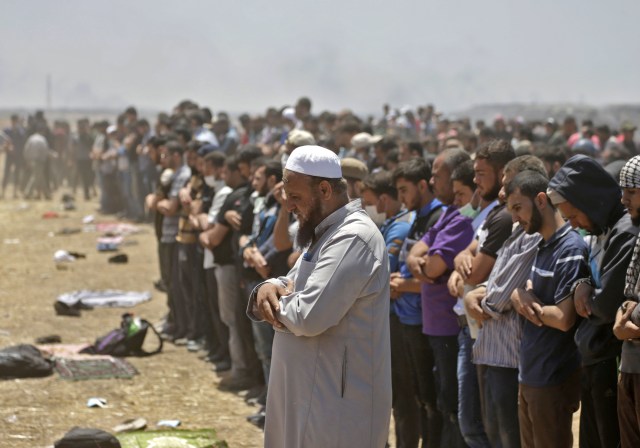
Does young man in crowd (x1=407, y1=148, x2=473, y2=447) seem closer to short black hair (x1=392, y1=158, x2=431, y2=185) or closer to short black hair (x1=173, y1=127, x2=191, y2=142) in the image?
short black hair (x1=392, y1=158, x2=431, y2=185)

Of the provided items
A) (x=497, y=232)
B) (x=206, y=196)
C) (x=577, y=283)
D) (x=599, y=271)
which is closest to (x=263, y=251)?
(x=206, y=196)

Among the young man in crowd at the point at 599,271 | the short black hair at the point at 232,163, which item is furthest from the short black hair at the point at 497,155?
the short black hair at the point at 232,163

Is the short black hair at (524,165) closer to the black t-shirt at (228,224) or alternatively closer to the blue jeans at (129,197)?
the black t-shirt at (228,224)

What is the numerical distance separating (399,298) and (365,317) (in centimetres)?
276

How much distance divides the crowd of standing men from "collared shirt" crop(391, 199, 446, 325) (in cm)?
1

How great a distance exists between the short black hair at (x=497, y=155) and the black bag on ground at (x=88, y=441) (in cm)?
330

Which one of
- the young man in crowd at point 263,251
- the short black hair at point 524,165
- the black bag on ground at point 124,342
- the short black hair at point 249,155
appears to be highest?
the short black hair at point 524,165

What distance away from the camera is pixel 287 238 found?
28.5 feet

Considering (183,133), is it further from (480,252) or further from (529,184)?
(529,184)

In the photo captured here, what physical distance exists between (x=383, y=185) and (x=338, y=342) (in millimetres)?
3278

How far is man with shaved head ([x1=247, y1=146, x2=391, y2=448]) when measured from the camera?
4570 millimetres

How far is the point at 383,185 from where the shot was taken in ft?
25.6

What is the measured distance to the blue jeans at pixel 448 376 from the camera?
693cm

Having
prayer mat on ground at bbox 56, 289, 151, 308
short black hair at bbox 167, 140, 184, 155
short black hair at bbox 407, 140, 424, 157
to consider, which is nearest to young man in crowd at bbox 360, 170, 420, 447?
short black hair at bbox 407, 140, 424, 157
